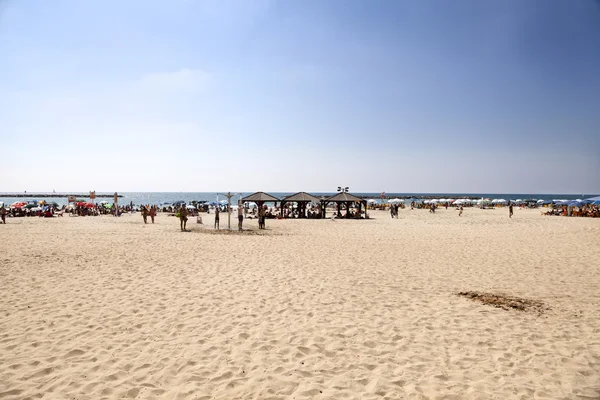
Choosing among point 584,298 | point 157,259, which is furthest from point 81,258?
point 584,298

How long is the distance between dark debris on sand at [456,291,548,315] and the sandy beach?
294 mm

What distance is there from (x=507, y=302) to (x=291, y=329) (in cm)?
487

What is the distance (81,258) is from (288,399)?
10.4m

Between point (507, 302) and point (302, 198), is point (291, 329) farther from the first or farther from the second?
point (302, 198)

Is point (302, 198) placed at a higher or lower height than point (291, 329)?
higher

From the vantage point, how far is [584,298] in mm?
7340

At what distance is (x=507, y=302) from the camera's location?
7031mm

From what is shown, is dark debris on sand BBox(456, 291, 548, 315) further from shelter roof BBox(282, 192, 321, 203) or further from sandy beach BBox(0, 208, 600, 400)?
shelter roof BBox(282, 192, 321, 203)

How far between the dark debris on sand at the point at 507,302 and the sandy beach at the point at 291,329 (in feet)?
0.96

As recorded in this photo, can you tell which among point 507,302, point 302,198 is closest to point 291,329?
point 507,302

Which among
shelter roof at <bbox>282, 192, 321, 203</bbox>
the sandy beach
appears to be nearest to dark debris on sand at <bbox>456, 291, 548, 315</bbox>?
the sandy beach

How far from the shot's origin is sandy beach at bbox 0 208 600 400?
3.92m

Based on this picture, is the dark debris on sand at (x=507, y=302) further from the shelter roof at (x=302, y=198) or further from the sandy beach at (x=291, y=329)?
the shelter roof at (x=302, y=198)

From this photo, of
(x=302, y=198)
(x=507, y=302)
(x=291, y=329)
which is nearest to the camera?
(x=291, y=329)
